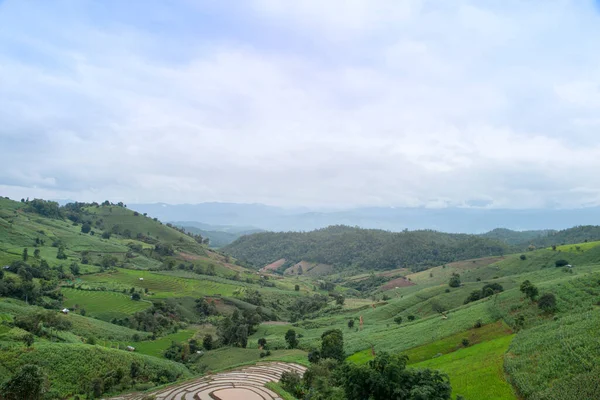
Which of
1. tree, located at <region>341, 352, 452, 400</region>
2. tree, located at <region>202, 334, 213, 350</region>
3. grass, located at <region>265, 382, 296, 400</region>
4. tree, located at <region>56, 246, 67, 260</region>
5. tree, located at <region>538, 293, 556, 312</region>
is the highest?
tree, located at <region>56, 246, 67, 260</region>

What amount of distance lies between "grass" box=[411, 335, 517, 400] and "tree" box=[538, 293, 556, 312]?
25.3 feet

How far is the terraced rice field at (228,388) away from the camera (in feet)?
153

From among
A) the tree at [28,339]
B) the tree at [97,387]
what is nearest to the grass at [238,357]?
the tree at [97,387]

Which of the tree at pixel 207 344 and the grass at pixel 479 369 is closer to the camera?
the grass at pixel 479 369

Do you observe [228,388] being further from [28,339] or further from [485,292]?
[485,292]

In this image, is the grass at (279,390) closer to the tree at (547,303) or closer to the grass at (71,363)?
the grass at (71,363)

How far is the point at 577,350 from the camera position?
36938 mm

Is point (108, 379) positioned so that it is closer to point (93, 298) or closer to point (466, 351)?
Result: point (466, 351)

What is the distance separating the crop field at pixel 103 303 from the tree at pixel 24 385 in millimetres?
53258

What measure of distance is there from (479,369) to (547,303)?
17.8 metres

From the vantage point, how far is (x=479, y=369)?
42281 mm

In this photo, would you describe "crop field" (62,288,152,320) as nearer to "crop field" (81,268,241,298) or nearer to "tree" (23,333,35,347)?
"crop field" (81,268,241,298)

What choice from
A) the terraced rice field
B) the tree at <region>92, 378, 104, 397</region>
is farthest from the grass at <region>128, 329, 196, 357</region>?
the tree at <region>92, 378, 104, 397</region>

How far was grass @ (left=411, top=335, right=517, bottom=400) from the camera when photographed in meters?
37.2
